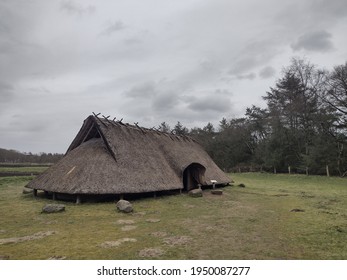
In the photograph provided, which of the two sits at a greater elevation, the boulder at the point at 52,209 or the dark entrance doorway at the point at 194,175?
the dark entrance doorway at the point at 194,175

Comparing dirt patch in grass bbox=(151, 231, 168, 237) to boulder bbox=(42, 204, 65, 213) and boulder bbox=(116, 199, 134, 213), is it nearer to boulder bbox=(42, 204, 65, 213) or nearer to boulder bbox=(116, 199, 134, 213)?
boulder bbox=(116, 199, 134, 213)

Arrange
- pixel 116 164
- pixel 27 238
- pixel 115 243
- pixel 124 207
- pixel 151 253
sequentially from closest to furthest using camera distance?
pixel 151 253
pixel 115 243
pixel 27 238
pixel 124 207
pixel 116 164

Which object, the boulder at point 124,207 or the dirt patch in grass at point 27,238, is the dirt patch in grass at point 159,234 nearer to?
the dirt patch in grass at point 27,238

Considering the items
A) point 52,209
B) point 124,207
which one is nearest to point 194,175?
point 124,207

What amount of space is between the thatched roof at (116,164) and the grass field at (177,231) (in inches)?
52.9

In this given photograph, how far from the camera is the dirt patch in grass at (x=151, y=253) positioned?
7.07 m

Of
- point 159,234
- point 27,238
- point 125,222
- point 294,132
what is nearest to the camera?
point 27,238

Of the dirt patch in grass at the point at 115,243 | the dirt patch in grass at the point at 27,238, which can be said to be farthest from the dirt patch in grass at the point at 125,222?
the dirt patch in grass at the point at 27,238

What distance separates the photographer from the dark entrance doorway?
22.1 m

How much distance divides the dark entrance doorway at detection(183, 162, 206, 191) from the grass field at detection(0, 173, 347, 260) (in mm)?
6113

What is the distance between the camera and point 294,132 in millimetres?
40688

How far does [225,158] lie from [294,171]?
16225 millimetres

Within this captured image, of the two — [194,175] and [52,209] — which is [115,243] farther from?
[194,175]

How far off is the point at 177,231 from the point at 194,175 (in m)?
13.0
